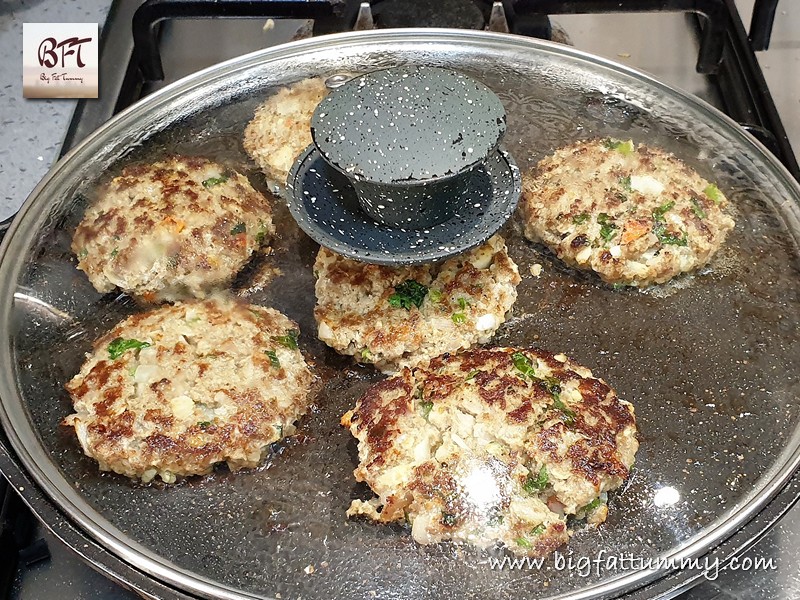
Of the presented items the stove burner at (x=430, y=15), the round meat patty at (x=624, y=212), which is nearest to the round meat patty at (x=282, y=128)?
the round meat patty at (x=624, y=212)

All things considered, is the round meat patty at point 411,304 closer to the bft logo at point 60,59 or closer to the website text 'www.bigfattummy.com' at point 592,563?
the website text 'www.bigfattummy.com' at point 592,563

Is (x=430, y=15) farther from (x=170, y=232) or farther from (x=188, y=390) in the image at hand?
(x=188, y=390)

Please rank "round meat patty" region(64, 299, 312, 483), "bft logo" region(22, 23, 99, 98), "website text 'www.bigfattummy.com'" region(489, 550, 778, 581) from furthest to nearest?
Answer: 1. "bft logo" region(22, 23, 99, 98)
2. "round meat patty" region(64, 299, 312, 483)
3. "website text 'www.bigfattummy.com'" region(489, 550, 778, 581)

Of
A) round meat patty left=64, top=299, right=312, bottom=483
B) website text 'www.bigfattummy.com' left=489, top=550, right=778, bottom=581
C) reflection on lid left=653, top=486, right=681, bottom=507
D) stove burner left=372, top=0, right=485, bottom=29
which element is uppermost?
stove burner left=372, top=0, right=485, bottom=29

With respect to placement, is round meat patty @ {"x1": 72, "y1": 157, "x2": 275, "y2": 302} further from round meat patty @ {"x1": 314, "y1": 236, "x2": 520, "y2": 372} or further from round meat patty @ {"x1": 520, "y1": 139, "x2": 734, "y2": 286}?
round meat patty @ {"x1": 520, "y1": 139, "x2": 734, "y2": 286}

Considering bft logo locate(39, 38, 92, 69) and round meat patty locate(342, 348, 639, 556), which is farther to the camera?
bft logo locate(39, 38, 92, 69)

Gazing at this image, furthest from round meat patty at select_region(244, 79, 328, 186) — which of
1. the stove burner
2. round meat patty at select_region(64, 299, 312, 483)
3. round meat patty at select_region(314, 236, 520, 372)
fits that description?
the stove burner

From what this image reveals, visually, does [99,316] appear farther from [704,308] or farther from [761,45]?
[761,45]
